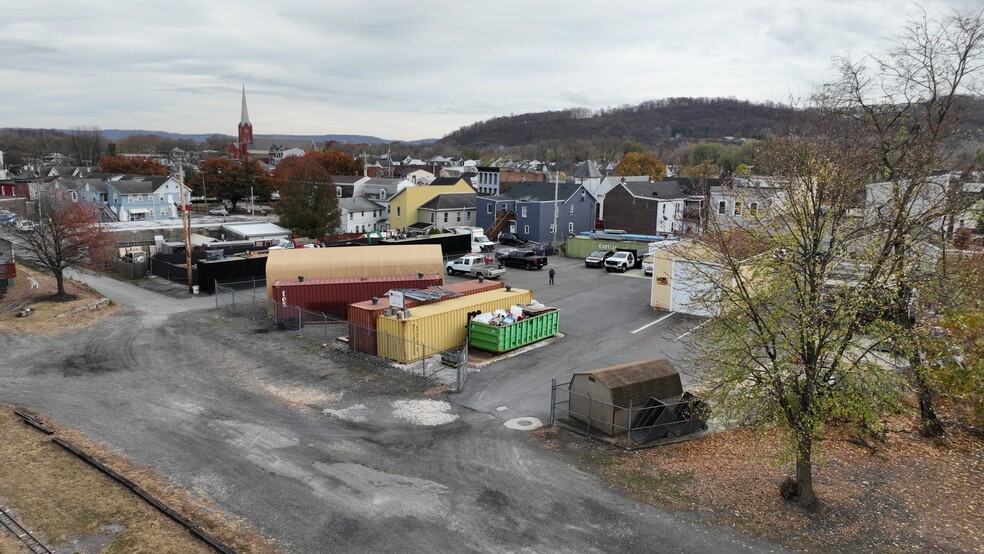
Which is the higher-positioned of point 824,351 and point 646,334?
point 824,351

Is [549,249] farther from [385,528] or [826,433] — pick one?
[385,528]

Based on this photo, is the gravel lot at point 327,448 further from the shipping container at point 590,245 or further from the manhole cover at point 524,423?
the shipping container at point 590,245

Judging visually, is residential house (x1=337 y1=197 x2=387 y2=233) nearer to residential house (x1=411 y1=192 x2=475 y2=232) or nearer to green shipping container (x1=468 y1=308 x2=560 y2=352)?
residential house (x1=411 y1=192 x2=475 y2=232)

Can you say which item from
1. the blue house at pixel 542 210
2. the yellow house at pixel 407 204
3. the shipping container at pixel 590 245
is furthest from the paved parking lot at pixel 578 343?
the yellow house at pixel 407 204

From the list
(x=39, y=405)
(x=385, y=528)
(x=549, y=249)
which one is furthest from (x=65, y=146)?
(x=385, y=528)

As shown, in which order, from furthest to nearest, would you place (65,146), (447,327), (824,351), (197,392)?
(65,146), (447,327), (197,392), (824,351)

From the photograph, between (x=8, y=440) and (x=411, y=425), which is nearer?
(x=8, y=440)

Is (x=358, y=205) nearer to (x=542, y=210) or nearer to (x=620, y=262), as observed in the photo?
(x=542, y=210)
